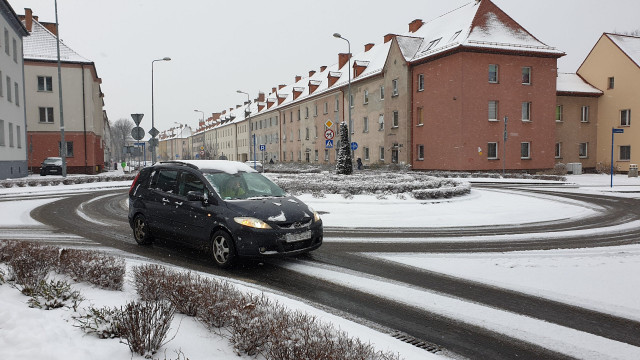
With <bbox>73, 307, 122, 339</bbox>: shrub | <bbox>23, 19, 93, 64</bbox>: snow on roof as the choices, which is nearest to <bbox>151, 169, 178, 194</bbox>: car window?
<bbox>73, 307, 122, 339</bbox>: shrub

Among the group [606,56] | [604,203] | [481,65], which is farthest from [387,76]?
[604,203]

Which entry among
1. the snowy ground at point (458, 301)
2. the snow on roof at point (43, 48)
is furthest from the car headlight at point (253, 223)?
the snow on roof at point (43, 48)

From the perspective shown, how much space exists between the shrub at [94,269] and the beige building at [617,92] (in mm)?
41441

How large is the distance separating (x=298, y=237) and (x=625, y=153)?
3956cm

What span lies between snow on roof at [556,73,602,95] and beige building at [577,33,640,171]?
2.43ft

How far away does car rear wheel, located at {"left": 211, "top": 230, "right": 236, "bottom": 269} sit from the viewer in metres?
6.16

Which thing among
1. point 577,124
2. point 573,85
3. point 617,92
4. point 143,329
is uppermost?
point 573,85

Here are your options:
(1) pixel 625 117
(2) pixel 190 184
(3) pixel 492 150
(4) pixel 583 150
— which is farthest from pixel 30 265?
(1) pixel 625 117

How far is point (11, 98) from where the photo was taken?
28469 mm

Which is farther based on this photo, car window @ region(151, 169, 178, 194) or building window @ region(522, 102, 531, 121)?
building window @ region(522, 102, 531, 121)

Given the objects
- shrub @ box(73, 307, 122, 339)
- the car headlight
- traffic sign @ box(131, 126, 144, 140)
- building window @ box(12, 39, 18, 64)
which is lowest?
shrub @ box(73, 307, 122, 339)

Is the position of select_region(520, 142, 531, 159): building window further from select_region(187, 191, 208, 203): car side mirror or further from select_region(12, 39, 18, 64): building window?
select_region(12, 39, 18, 64): building window

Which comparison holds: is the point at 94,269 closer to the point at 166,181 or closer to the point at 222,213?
the point at 222,213

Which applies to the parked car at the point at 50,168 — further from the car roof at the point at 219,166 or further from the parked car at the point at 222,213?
the car roof at the point at 219,166
